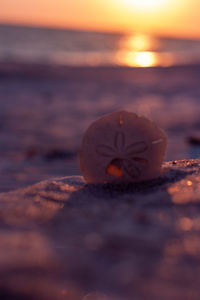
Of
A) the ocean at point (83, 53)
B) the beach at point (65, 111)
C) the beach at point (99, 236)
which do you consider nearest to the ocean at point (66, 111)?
the beach at point (65, 111)

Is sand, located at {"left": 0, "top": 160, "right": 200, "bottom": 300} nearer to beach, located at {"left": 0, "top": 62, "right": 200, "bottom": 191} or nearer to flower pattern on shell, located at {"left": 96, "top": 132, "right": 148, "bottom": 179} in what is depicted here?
flower pattern on shell, located at {"left": 96, "top": 132, "right": 148, "bottom": 179}

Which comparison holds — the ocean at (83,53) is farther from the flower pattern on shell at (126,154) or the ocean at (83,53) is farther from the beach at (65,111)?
the flower pattern on shell at (126,154)

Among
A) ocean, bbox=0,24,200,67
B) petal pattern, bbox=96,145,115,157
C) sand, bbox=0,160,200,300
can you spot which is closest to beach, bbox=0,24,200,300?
sand, bbox=0,160,200,300

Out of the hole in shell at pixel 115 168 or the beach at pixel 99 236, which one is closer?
the beach at pixel 99 236

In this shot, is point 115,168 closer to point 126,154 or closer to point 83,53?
point 126,154

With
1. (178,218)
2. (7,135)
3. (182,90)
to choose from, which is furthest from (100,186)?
(182,90)

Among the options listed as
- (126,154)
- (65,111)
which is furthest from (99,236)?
(65,111)

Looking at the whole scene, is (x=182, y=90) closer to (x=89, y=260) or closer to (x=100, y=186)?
(x=100, y=186)
